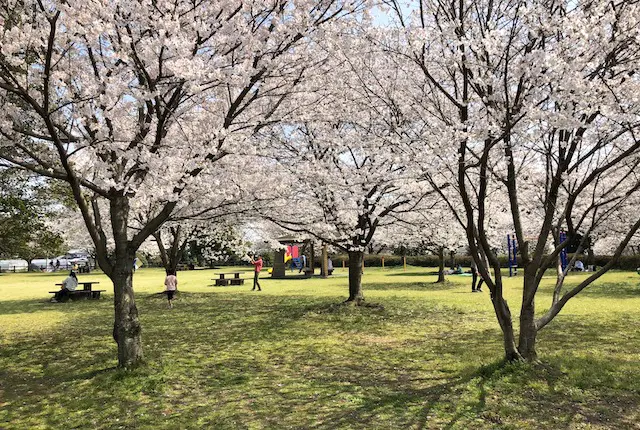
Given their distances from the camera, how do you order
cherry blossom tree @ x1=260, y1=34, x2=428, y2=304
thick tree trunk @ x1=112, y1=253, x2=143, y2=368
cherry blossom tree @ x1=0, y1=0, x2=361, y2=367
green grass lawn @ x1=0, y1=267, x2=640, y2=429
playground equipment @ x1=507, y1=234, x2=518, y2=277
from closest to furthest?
green grass lawn @ x1=0, y1=267, x2=640, y2=429 < cherry blossom tree @ x1=0, y1=0, x2=361, y2=367 < thick tree trunk @ x1=112, y1=253, x2=143, y2=368 < cherry blossom tree @ x1=260, y1=34, x2=428, y2=304 < playground equipment @ x1=507, y1=234, x2=518, y2=277

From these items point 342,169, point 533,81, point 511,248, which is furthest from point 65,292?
point 511,248

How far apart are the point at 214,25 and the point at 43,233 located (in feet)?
25.1

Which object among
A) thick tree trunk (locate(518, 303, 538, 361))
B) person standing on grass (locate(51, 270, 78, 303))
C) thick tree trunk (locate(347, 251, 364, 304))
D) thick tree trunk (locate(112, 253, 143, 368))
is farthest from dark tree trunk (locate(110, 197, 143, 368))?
person standing on grass (locate(51, 270, 78, 303))

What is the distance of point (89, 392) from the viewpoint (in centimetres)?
640

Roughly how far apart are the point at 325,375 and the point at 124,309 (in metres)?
3.27

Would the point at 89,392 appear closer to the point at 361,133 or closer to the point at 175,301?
the point at 361,133

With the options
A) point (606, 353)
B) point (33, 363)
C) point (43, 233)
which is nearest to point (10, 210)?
point (43, 233)

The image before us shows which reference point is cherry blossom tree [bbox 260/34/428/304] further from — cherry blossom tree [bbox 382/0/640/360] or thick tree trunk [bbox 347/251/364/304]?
cherry blossom tree [bbox 382/0/640/360]

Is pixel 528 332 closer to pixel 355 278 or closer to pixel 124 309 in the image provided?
pixel 124 309

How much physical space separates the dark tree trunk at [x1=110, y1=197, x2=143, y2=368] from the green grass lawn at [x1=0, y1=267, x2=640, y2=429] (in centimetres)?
34

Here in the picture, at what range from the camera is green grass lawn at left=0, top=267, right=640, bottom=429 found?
5.30 m

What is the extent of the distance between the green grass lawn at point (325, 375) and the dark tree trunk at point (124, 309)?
1.10 ft

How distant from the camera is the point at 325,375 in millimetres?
7004

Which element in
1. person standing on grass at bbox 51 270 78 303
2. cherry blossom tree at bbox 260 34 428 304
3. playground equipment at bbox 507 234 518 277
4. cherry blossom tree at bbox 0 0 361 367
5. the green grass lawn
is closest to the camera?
the green grass lawn
